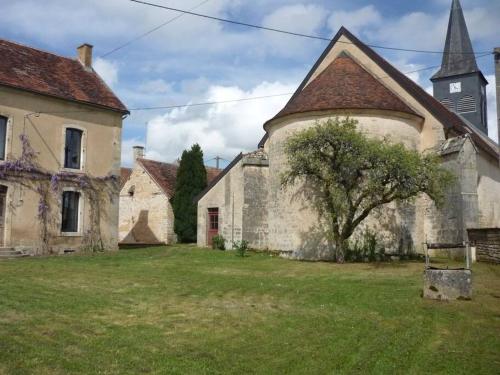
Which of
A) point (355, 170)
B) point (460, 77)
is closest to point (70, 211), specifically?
point (355, 170)

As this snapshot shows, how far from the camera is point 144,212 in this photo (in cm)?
3055

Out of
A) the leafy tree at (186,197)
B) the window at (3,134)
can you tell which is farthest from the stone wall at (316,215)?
the window at (3,134)

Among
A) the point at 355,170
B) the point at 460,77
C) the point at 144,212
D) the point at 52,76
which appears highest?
the point at 460,77

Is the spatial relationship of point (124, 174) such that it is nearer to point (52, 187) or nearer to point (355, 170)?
point (52, 187)

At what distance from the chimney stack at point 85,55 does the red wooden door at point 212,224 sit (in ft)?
30.5

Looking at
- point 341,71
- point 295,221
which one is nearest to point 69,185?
point 295,221

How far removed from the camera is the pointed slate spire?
109 feet

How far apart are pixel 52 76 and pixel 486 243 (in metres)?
18.1

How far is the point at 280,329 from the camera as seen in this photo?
671 cm

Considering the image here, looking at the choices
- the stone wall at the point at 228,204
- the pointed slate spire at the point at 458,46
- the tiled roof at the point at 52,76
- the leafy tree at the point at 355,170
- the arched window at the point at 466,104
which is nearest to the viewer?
the leafy tree at the point at 355,170

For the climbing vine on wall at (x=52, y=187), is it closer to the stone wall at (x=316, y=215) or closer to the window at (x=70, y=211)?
the window at (x=70, y=211)

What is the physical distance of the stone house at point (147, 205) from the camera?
29375 mm

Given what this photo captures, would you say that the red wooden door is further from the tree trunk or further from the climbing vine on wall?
the tree trunk

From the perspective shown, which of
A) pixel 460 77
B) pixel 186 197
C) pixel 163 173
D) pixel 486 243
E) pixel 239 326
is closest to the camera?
pixel 239 326
